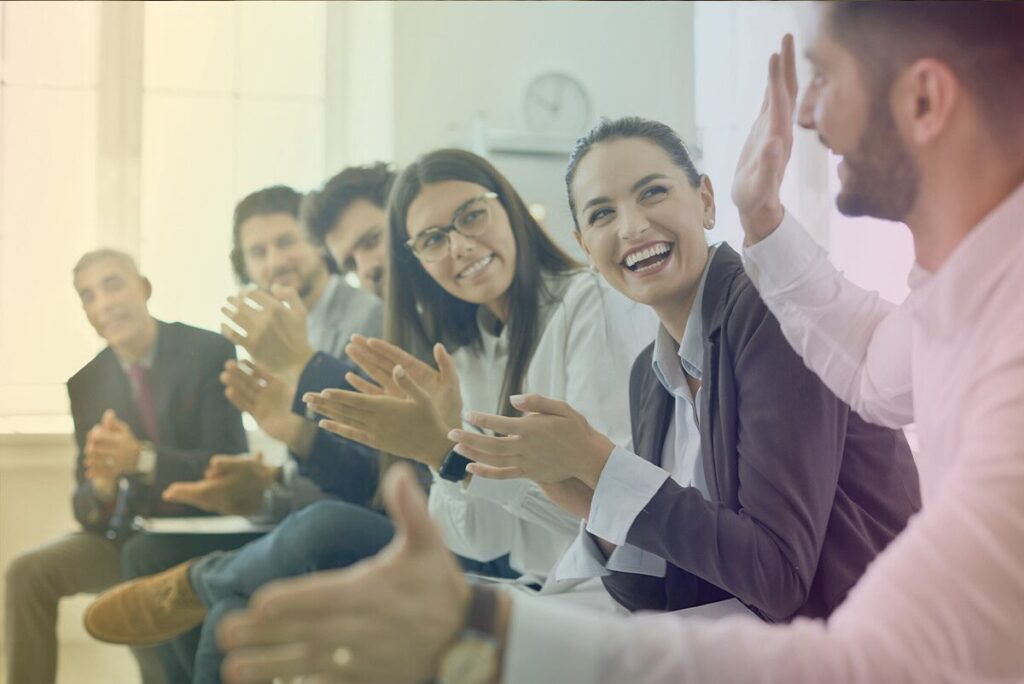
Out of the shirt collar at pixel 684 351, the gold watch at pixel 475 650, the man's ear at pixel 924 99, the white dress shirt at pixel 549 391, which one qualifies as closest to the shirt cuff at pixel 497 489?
the white dress shirt at pixel 549 391

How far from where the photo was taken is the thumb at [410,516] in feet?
2.51

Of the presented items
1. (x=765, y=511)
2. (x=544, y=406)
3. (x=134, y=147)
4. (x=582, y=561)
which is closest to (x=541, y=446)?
(x=544, y=406)

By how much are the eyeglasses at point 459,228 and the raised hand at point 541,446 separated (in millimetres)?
251

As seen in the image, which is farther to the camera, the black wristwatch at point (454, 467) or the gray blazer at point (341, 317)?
the gray blazer at point (341, 317)

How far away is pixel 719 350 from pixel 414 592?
529mm

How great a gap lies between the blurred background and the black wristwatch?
32 cm

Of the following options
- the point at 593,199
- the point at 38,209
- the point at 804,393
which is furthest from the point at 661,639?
the point at 38,209

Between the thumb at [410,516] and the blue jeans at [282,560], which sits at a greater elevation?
the thumb at [410,516]

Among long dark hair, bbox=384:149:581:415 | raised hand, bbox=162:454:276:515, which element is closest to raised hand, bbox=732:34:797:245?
long dark hair, bbox=384:149:581:415

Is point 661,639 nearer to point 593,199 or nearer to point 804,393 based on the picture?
point 804,393

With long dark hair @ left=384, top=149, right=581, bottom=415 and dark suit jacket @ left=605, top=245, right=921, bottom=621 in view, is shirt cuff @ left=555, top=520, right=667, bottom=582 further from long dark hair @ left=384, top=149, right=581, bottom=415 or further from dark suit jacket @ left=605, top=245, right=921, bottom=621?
long dark hair @ left=384, top=149, right=581, bottom=415

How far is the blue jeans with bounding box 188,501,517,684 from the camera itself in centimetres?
119

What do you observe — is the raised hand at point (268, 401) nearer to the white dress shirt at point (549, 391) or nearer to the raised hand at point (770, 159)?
the white dress shirt at point (549, 391)

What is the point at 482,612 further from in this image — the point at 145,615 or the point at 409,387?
the point at 145,615
